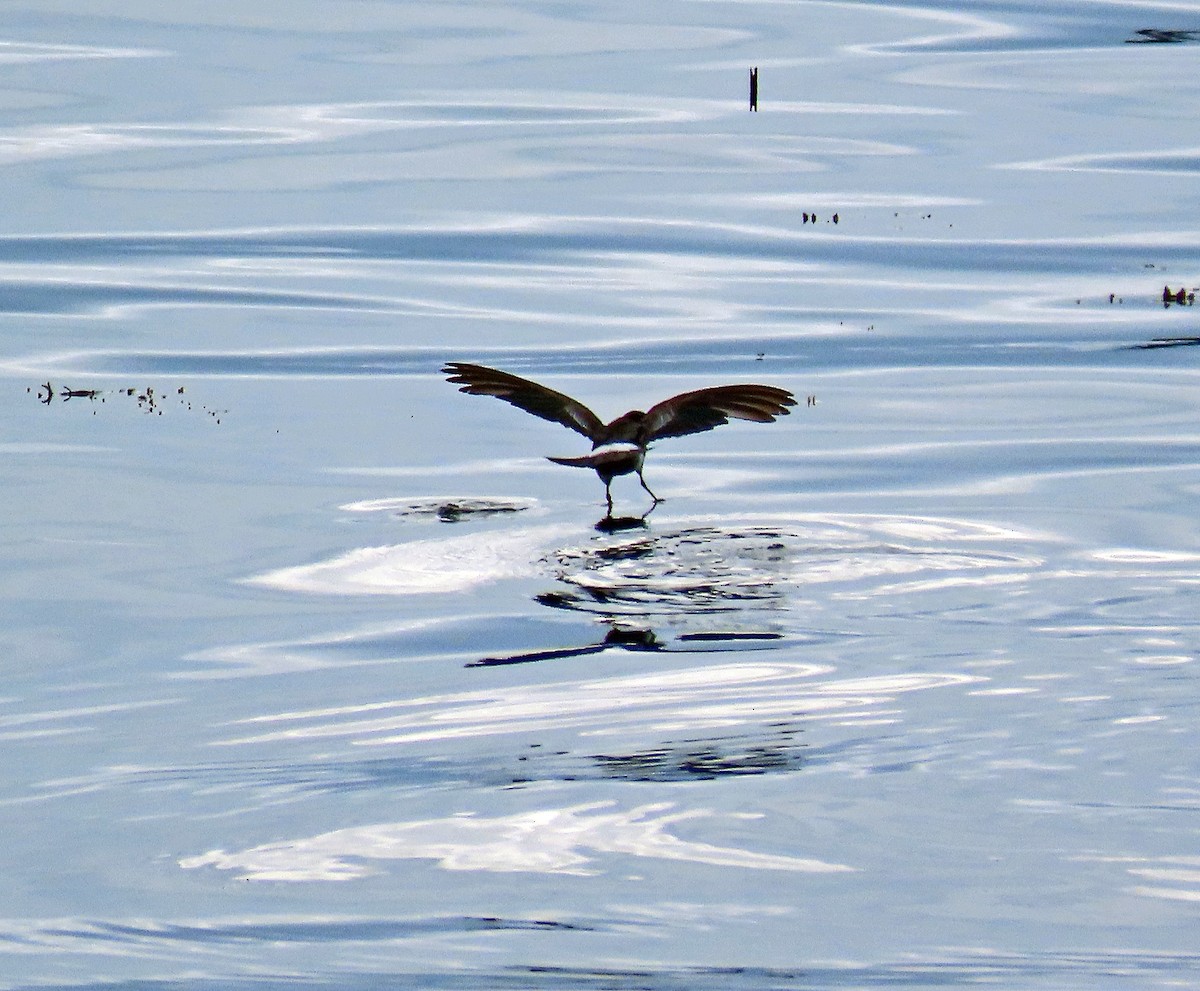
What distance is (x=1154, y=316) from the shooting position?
1689 cm

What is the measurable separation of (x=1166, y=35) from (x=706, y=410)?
24.6 meters

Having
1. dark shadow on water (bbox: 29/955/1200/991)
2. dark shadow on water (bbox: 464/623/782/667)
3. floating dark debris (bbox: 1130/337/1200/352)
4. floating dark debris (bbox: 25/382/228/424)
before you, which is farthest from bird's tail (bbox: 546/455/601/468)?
floating dark debris (bbox: 1130/337/1200/352)

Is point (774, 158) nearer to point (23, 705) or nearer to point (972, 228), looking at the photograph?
point (972, 228)

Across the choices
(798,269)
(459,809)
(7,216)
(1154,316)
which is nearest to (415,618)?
(459,809)

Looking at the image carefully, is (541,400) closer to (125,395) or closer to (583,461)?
(583,461)

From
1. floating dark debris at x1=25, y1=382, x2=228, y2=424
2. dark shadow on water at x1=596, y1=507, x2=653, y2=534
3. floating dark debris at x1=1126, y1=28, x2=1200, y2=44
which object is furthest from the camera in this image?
floating dark debris at x1=1126, y1=28, x2=1200, y2=44

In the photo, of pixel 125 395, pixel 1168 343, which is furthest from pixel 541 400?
pixel 1168 343

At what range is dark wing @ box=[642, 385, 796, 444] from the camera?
434 inches

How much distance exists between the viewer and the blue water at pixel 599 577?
6.10 m

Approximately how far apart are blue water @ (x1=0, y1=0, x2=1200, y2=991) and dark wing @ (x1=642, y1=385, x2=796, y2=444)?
39 centimetres

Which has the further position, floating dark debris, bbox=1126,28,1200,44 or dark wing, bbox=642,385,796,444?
floating dark debris, bbox=1126,28,1200,44

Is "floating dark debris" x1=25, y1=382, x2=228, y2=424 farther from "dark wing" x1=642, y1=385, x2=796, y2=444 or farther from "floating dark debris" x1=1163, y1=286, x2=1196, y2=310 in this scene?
"floating dark debris" x1=1163, y1=286, x2=1196, y2=310

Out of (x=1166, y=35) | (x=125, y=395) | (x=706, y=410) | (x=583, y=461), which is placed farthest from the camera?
(x=1166, y=35)

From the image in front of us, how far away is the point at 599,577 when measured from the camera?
31.1ft
